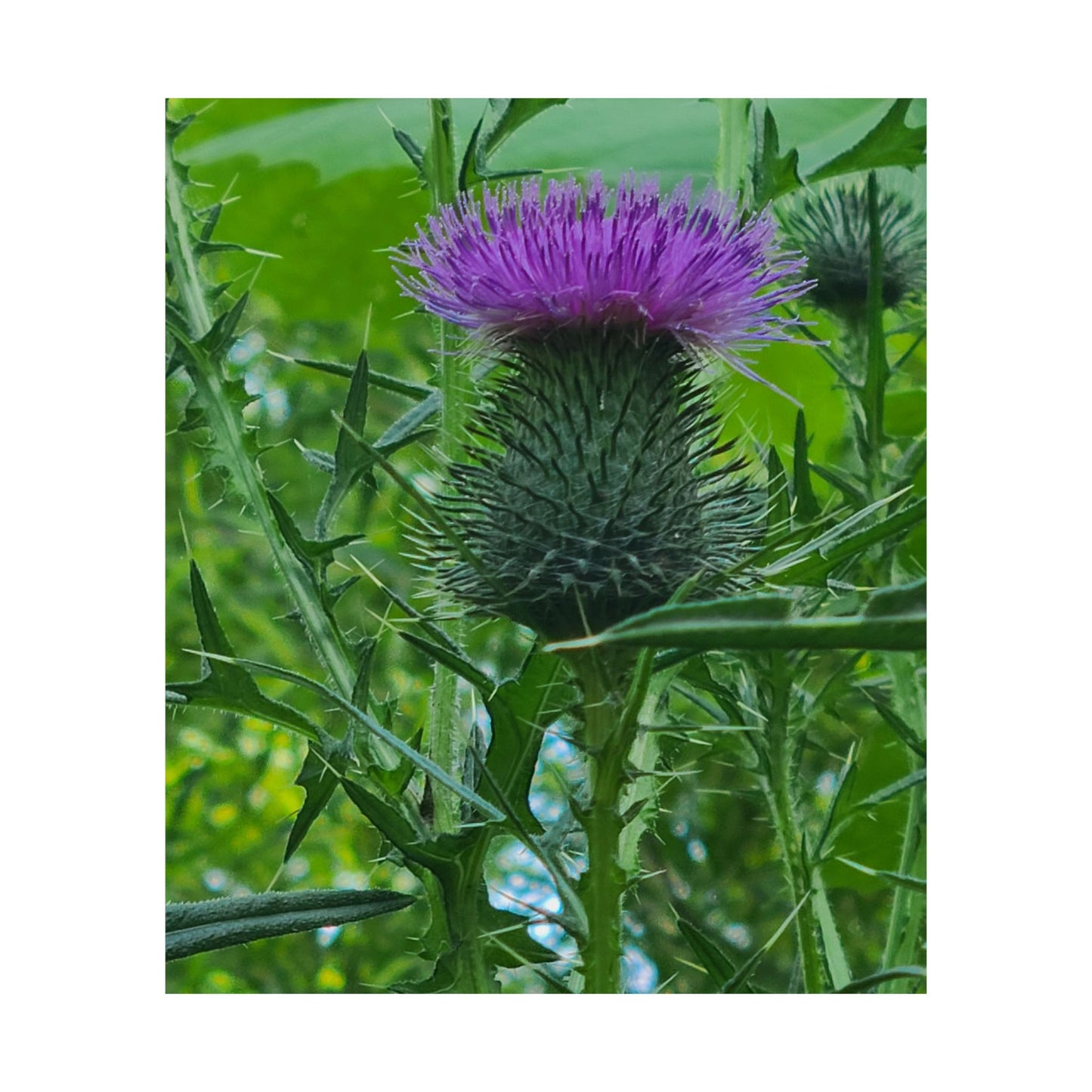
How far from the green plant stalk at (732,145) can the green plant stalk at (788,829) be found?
0.84 meters

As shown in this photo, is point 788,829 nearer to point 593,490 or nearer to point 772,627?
point 593,490

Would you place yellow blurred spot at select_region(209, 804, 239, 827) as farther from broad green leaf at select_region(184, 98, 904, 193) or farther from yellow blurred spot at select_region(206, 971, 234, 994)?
broad green leaf at select_region(184, 98, 904, 193)

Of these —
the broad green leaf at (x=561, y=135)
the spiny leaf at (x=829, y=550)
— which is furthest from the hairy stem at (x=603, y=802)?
the broad green leaf at (x=561, y=135)

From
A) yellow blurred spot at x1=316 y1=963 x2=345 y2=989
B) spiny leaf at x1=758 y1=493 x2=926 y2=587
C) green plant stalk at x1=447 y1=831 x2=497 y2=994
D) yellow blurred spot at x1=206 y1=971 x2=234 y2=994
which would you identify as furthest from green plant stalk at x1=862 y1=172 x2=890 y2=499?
yellow blurred spot at x1=206 y1=971 x2=234 y2=994

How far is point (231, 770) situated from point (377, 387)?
0.75 m

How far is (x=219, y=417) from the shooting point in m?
2.13

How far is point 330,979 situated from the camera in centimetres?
217

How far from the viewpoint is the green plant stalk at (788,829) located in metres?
2.03

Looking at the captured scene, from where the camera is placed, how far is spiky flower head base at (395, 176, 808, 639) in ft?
5.84

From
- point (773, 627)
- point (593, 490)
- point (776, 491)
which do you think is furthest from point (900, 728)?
point (773, 627)

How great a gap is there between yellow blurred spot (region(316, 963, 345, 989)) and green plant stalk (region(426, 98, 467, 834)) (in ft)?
1.28

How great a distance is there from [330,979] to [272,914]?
1.28 ft
